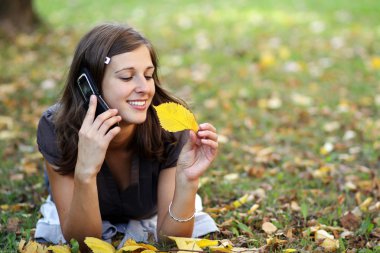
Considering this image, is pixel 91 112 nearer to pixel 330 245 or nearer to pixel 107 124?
pixel 107 124

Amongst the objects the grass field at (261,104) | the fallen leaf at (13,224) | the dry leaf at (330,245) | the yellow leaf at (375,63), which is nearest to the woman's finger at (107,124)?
the grass field at (261,104)

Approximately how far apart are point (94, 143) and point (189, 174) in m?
0.44

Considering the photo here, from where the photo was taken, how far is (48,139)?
2.69m

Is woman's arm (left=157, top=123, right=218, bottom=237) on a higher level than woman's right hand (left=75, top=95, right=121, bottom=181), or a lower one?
lower

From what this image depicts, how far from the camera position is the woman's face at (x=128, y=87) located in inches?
97.3

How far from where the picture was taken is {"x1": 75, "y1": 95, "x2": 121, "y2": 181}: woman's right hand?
2301 mm

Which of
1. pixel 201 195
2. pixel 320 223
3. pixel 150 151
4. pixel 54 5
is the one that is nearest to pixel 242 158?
pixel 201 195

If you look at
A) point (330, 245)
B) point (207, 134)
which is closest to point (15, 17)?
point (207, 134)

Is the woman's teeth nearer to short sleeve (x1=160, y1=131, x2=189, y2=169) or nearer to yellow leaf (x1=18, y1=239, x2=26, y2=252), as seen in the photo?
short sleeve (x1=160, y1=131, x2=189, y2=169)

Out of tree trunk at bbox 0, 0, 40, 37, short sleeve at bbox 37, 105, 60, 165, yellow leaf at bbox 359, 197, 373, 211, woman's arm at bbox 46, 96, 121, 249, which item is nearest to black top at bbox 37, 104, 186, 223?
short sleeve at bbox 37, 105, 60, 165

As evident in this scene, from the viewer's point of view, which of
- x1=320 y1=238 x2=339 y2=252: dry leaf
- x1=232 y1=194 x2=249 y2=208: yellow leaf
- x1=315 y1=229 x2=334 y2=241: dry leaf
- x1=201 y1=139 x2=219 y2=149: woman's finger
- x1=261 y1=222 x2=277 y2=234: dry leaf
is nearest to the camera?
x1=201 y1=139 x2=219 y2=149: woman's finger

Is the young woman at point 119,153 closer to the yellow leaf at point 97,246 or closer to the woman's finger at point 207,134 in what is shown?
the woman's finger at point 207,134

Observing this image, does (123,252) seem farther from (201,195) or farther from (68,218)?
(201,195)

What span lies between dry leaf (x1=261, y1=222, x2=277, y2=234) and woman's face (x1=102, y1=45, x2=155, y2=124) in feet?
2.91
